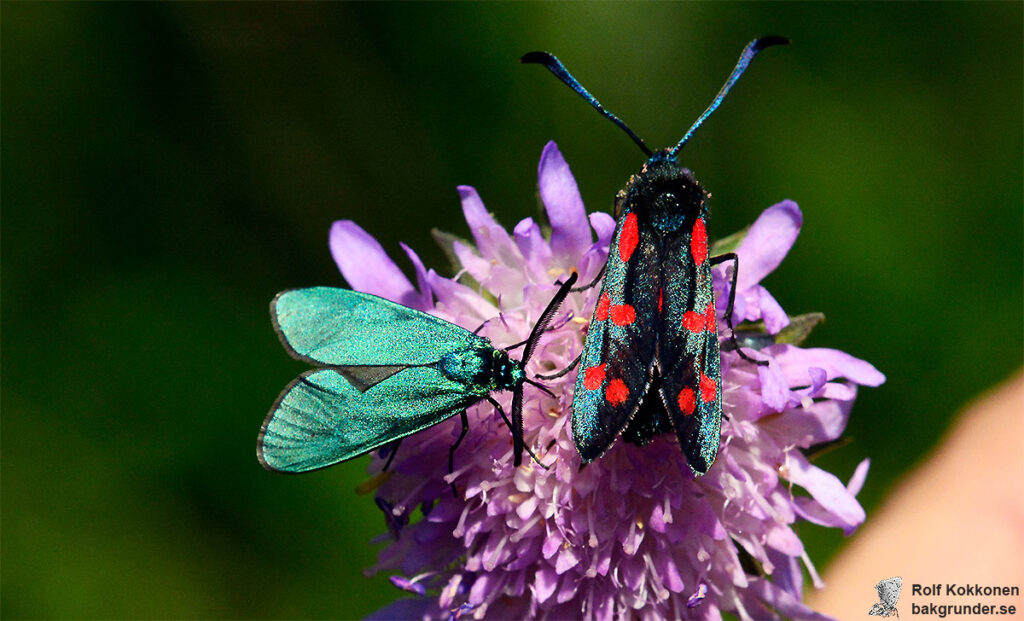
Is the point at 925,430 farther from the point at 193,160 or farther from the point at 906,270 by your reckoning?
the point at 193,160

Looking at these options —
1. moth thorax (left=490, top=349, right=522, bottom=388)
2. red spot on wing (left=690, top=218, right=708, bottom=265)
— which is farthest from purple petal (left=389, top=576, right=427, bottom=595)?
red spot on wing (left=690, top=218, right=708, bottom=265)

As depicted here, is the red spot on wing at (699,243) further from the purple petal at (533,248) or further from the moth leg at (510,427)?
the moth leg at (510,427)

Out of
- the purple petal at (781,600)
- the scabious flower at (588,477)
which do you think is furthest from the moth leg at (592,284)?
Result: the purple petal at (781,600)

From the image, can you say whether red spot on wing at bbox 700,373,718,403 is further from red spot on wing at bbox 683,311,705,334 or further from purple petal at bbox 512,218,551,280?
purple petal at bbox 512,218,551,280

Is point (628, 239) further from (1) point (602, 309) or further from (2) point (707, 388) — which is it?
(2) point (707, 388)

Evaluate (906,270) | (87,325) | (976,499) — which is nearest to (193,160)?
(87,325)

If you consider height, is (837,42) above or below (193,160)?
below
